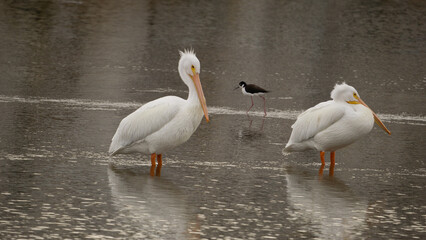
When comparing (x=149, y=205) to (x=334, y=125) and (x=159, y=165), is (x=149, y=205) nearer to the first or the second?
(x=159, y=165)

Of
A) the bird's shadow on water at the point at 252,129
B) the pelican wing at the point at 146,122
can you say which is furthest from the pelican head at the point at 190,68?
the bird's shadow on water at the point at 252,129

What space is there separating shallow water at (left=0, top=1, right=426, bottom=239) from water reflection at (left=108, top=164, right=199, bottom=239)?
0.7 inches

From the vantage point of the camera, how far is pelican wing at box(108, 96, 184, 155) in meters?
9.45

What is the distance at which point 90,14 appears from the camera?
Result: 2744 cm

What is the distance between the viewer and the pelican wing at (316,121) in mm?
10102

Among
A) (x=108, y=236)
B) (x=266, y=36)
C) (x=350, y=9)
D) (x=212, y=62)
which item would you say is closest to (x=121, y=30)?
(x=266, y=36)

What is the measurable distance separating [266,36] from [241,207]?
15.7 m

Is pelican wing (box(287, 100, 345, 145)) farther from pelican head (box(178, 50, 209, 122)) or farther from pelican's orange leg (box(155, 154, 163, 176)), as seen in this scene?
pelican's orange leg (box(155, 154, 163, 176))

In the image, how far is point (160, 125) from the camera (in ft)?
31.0

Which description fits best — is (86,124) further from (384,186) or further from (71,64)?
(71,64)

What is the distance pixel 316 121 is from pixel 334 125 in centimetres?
22

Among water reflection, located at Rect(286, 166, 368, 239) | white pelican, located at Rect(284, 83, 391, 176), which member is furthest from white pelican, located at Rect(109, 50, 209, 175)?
white pelican, located at Rect(284, 83, 391, 176)

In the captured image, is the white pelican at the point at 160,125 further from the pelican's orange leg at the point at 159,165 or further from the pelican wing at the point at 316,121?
the pelican wing at the point at 316,121

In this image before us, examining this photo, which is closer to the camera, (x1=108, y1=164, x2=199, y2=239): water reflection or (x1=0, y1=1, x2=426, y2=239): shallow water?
(x1=108, y1=164, x2=199, y2=239): water reflection
